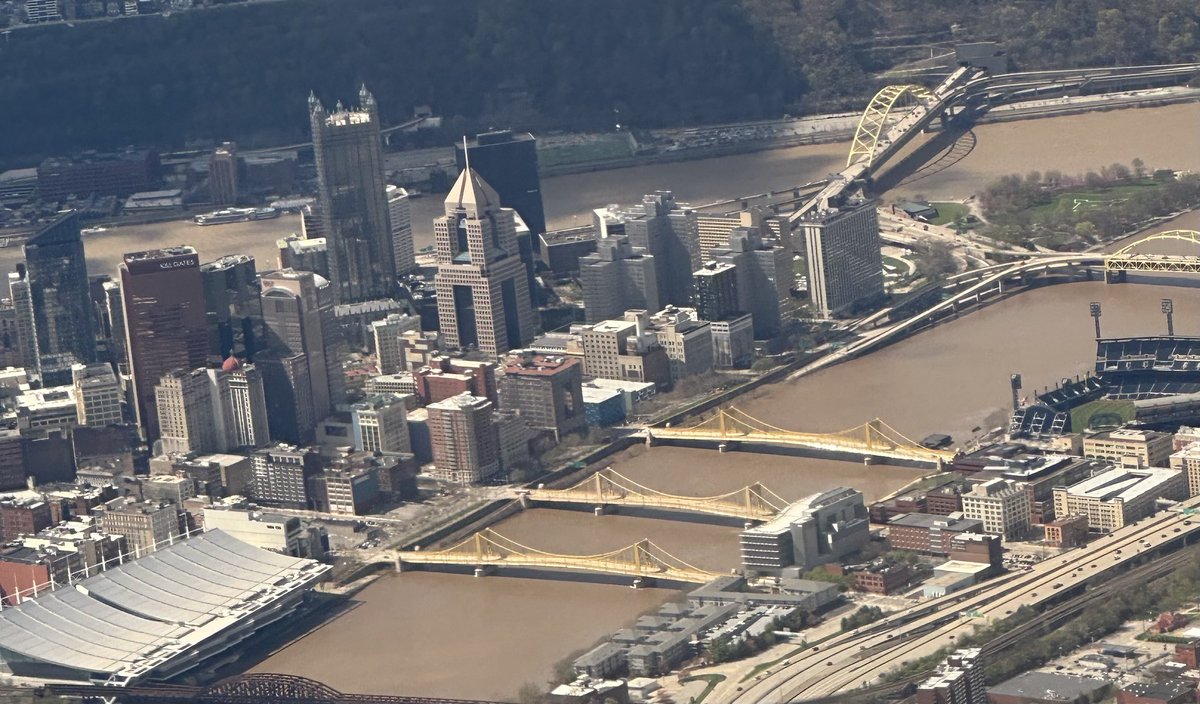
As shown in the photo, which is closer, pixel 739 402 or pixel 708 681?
pixel 708 681

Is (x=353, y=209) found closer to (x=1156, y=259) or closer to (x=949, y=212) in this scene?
(x=949, y=212)

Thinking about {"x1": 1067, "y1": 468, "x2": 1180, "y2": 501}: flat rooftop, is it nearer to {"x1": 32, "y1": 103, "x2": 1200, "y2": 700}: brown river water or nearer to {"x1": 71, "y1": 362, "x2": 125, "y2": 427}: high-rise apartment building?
{"x1": 32, "y1": 103, "x2": 1200, "y2": 700}: brown river water

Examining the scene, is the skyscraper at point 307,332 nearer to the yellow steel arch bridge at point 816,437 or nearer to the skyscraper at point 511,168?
the yellow steel arch bridge at point 816,437

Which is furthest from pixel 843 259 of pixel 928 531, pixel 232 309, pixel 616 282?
pixel 928 531

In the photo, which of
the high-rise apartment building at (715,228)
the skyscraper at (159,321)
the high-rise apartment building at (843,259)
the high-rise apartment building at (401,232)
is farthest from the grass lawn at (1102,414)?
the high-rise apartment building at (401,232)

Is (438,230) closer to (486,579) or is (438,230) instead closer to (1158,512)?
(486,579)

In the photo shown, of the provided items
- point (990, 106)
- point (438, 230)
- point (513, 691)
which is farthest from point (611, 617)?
point (990, 106)
